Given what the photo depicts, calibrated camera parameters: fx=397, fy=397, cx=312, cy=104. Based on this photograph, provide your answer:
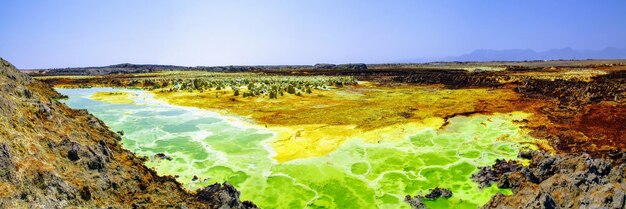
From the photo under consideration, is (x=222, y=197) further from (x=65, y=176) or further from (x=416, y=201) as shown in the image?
(x=416, y=201)

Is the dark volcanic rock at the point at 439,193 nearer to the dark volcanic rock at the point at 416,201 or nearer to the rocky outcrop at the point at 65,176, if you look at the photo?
the dark volcanic rock at the point at 416,201

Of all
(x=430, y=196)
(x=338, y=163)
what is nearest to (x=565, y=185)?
(x=430, y=196)

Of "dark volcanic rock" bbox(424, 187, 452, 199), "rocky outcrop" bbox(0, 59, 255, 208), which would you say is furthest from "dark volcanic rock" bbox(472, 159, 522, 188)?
"rocky outcrop" bbox(0, 59, 255, 208)

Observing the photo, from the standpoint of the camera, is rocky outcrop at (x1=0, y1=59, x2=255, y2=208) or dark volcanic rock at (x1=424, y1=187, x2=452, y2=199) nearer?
rocky outcrop at (x1=0, y1=59, x2=255, y2=208)

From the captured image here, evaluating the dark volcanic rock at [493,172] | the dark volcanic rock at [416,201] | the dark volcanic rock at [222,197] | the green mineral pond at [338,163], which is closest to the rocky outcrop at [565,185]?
the dark volcanic rock at [493,172]

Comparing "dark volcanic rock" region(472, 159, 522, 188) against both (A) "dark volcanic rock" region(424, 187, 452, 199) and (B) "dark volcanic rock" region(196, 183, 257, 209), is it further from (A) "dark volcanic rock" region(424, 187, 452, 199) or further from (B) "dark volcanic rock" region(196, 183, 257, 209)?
(B) "dark volcanic rock" region(196, 183, 257, 209)

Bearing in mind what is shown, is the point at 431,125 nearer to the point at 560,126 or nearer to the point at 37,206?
the point at 560,126
